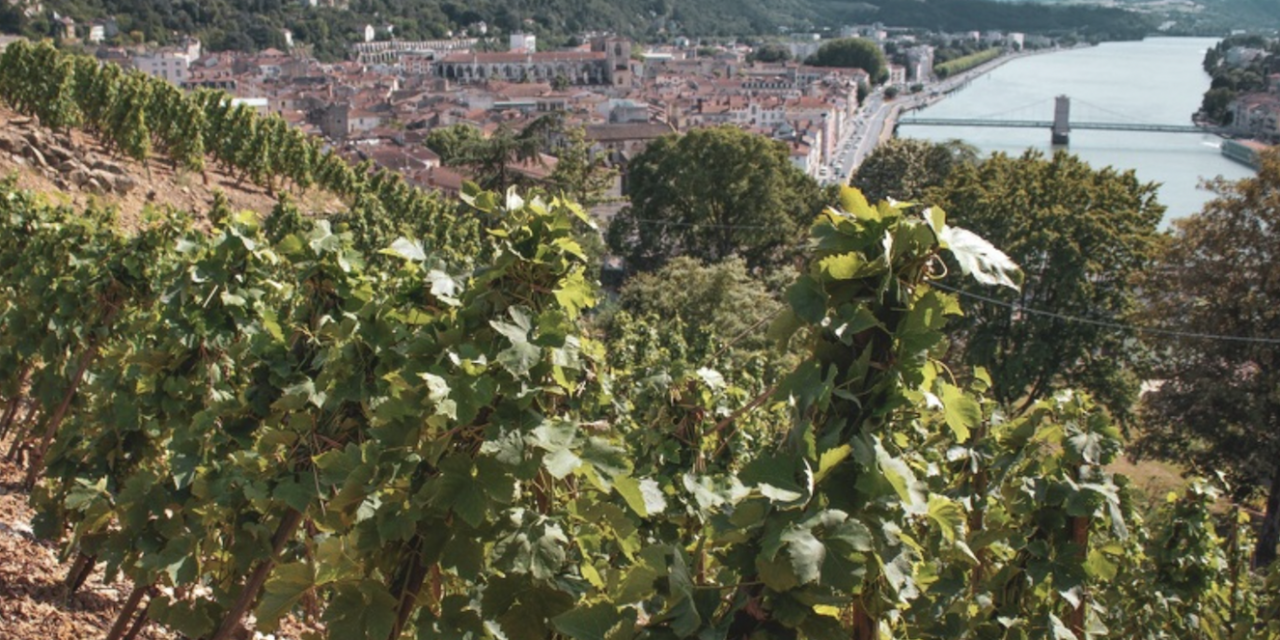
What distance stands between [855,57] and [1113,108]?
80.4ft

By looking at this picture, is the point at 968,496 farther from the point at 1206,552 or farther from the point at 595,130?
the point at 595,130

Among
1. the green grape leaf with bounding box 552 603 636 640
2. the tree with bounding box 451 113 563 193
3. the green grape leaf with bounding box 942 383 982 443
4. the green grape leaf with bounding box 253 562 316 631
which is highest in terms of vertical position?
the green grape leaf with bounding box 942 383 982 443

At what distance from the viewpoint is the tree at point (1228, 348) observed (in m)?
11.6

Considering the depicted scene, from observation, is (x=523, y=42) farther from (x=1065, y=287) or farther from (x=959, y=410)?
(x=959, y=410)

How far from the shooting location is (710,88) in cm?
7331

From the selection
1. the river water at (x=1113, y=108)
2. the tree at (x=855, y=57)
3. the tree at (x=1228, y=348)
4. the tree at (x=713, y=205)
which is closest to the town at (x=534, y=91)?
the tree at (x=855, y=57)

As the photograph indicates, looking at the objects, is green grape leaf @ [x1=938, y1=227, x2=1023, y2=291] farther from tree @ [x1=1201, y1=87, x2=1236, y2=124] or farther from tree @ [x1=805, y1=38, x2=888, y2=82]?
tree @ [x1=805, y1=38, x2=888, y2=82]

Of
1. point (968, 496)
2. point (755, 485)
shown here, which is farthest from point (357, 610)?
point (968, 496)

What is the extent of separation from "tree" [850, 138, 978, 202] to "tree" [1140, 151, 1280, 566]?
47.1 ft

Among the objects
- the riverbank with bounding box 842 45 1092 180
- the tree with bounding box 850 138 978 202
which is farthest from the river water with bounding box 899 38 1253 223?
the tree with bounding box 850 138 978 202

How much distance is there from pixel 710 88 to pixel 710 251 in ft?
165

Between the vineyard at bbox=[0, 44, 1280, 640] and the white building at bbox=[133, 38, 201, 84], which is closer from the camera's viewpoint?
the vineyard at bbox=[0, 44, 1280, 640]

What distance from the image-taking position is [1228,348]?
39.0 ft

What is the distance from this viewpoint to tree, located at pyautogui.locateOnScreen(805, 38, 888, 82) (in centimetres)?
9206
